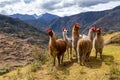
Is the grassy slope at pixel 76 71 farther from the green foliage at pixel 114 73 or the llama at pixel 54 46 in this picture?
the llama at pixel 54 46

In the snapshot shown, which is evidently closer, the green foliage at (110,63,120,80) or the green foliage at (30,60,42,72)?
the green foliage at (110,63,120,80)

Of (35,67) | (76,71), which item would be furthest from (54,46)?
(76,71)

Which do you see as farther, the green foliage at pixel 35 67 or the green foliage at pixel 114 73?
the green foliage at pixel 35 67

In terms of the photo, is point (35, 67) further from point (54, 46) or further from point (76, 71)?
point (76, 71)

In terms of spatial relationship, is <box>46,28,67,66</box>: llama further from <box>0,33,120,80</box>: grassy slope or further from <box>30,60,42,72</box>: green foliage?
<box>30,60,42,72</box>: green foliage

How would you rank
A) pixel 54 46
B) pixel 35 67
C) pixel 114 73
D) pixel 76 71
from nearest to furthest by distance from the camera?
pixel 114 73 < pixel 76 71 < pixel 54 46 < pixel 35 67

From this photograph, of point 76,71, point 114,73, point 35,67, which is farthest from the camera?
point 35,67

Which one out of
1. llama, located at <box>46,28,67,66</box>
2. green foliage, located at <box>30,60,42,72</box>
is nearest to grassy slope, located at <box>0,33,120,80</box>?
green foliage, located at <box>30,60,42,72</box>

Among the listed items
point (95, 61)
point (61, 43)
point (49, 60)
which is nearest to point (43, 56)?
point (49, 60)

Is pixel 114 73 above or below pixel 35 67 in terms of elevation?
below

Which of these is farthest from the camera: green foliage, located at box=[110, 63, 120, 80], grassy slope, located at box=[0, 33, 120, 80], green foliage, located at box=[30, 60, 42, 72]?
green foliage, located at box=[30, 60, 42, 72]

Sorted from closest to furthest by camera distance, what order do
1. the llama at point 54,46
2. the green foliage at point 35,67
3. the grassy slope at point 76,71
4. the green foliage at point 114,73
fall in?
1. the green foliage at point 114,73
2. the grassy slope at point 76,71
3. the llama at point 54,46
4. the green foliage at point 35,67

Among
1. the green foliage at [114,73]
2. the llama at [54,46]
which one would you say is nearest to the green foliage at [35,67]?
the llama at [54,46]

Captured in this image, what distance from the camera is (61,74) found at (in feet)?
59.4
